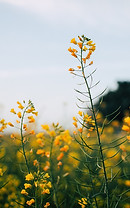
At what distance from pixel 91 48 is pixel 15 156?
4.69 metres

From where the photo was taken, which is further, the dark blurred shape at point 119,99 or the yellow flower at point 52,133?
the dark blurred shape at point 119,99

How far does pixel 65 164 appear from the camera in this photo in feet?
20.6

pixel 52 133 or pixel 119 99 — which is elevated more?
pixel 119 99

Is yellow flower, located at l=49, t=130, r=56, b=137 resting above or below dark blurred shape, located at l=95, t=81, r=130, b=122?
below

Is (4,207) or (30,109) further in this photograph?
(4,207)

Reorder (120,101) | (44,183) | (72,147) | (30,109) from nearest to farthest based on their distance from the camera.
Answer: (44,183), (30,109), (72,147), (120,101)

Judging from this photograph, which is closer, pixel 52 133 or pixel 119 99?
pixel 52 133

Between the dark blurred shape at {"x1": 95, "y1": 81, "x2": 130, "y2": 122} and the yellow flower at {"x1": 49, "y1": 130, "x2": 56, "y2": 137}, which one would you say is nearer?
the yellow flower at {"x1": 49, "y1": 130, "x2": 56, "y2": 137}

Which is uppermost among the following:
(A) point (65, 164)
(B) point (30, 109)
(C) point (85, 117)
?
(A) point (65, 164)

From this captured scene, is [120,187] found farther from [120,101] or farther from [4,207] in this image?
[120,101]

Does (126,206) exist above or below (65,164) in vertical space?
below

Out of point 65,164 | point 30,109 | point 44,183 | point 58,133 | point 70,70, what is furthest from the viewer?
point 65,164

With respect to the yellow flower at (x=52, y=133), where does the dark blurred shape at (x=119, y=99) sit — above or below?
above

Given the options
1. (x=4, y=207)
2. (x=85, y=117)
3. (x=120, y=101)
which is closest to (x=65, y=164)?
(x=4, y=207)
